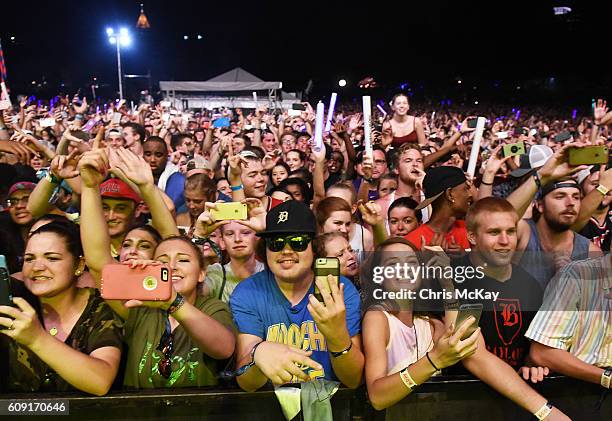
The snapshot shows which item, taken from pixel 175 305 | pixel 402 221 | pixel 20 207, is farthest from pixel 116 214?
pixel 402 221

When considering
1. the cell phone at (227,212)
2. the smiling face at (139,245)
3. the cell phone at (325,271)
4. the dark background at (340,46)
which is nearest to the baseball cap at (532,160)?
the cell phone at (227,212)

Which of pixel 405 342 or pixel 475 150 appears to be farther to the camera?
pixel 475 150

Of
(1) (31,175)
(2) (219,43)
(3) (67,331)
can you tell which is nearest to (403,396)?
(3) (67,331)

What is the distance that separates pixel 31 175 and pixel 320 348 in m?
3.03

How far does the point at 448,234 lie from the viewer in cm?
446

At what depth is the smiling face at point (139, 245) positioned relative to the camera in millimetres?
3510

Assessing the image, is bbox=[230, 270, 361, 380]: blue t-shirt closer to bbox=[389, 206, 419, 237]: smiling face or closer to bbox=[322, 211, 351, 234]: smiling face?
bbox=[322, 211, 351, 234]: smiling face

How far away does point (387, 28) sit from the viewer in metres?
45.2

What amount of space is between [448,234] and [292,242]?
1.78 metres

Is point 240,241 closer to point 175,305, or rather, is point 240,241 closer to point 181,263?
point 181,263

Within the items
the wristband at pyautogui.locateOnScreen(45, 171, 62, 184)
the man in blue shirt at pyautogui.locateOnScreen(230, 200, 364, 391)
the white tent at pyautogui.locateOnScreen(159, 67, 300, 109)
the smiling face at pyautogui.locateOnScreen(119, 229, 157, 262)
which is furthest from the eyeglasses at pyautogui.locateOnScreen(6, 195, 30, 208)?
the white tent at pyautogui.locateOnScreen(159, 67, 300, 109)

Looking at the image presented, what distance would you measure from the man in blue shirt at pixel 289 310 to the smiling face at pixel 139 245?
0.72 metres

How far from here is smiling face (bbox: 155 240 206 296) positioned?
9.80ft

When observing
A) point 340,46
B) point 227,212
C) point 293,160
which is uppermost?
point 340,46
